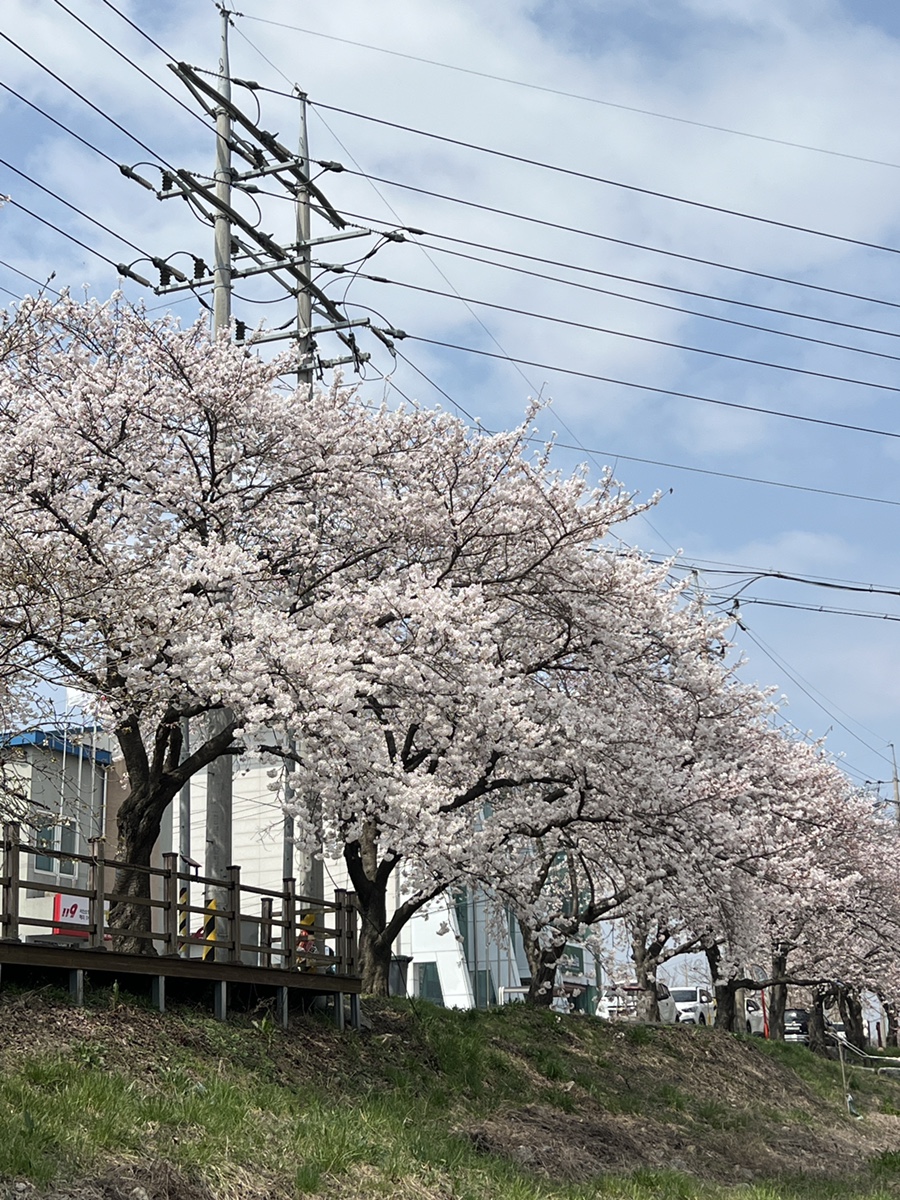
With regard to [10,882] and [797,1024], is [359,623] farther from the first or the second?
[797,1024]

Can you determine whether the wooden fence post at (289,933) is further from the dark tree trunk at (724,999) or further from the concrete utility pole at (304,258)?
the dark tree trunk at (724,999)

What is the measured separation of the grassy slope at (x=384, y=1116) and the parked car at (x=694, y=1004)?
31.7m

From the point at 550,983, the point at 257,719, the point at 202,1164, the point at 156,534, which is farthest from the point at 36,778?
the point at 202,1164

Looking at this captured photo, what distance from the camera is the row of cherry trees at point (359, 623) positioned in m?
14.8

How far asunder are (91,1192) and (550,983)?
60.0 feet

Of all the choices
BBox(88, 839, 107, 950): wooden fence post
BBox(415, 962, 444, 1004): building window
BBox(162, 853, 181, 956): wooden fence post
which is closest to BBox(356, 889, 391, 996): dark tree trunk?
BBox(162, 853, 181, 956): wooden fence post

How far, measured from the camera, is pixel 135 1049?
1301 cm

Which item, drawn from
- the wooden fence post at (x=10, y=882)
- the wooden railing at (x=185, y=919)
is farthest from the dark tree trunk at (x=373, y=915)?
the wooden fence post at (x=10, y=882)

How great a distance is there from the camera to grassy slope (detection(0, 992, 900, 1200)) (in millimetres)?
10102

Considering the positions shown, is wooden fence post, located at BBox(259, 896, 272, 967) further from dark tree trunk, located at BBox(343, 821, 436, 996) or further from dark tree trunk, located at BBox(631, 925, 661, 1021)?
dark tree trunk, located at BBox(631, 925, 661, 1021)

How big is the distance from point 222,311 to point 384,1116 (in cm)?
1087

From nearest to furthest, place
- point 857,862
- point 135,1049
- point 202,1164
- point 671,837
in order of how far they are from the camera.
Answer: point 202,1164, point 135,1049, point 671,837, point 857,862

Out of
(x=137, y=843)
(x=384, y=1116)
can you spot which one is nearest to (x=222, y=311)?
(x=137, y=843)

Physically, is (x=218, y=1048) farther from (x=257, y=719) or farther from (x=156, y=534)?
(x=156, y=534)
